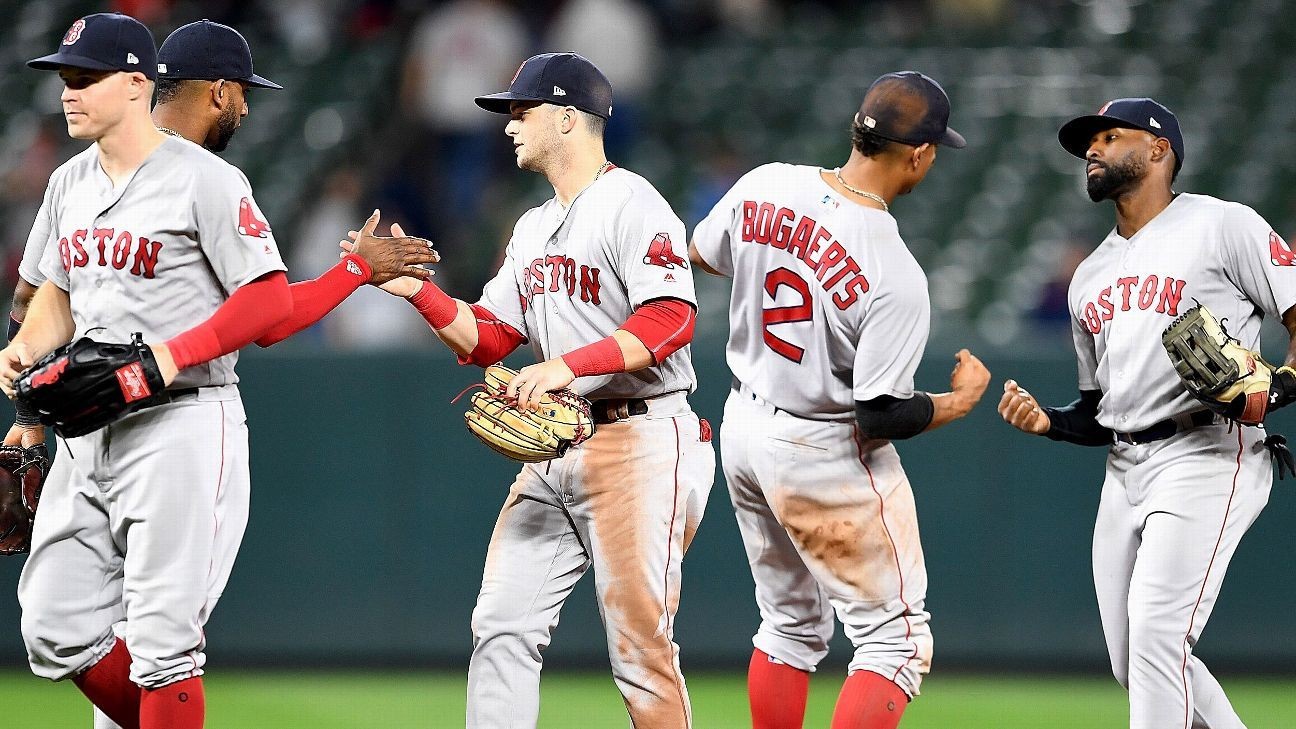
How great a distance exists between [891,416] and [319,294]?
159cm

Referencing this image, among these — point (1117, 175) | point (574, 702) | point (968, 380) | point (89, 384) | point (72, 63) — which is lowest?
point (574, 702)

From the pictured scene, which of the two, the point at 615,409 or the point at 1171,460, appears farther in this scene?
the point at 1171,460

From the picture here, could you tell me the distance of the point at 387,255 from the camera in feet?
14.0

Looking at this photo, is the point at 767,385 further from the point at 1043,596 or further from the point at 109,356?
the point at 1043,596

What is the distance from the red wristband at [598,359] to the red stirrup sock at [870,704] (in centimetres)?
117

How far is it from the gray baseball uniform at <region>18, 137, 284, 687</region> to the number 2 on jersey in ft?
4.55

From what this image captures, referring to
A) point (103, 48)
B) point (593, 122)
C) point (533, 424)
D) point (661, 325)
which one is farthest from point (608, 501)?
point (103, 48)

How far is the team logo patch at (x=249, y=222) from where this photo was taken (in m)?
3.92

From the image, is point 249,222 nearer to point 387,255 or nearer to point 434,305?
point 387,255

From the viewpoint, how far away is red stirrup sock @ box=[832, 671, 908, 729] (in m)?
4.36

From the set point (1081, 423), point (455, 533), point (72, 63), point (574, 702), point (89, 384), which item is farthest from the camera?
point (455, 533)

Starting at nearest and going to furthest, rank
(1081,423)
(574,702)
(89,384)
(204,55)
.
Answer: (89,384) < (204,55) < (1081,423) < (574,702)

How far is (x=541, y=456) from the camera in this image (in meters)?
3.98

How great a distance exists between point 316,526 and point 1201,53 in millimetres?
6959
